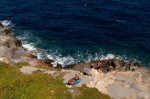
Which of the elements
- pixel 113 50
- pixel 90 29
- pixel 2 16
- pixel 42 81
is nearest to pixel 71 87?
pixel 42 81

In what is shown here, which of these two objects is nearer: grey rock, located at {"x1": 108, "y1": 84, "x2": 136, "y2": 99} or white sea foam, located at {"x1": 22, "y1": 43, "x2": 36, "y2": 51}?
grey rock, located at {"x1": 108, "y1": 84, "x2": 136, "y2": 99}

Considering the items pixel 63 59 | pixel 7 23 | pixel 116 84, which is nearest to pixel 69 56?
pixel 63 59

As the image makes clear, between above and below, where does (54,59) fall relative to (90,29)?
below

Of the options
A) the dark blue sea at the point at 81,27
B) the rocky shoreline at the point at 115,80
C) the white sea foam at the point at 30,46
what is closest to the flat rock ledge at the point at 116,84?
the rocky shoreline at the point at 115,80

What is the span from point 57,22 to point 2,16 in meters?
26.1

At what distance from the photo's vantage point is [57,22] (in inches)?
2416

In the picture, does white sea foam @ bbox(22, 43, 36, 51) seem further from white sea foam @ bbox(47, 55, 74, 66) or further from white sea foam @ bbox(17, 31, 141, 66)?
white sea foam @ bbox(47, 55, 74, 66)

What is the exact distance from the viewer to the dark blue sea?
45500 mm

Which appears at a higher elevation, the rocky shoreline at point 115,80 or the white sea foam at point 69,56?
the rocky shoreline at point 115,80

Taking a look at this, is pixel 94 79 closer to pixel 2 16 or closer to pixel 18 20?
pixel 18 20

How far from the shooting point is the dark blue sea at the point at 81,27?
4550cm

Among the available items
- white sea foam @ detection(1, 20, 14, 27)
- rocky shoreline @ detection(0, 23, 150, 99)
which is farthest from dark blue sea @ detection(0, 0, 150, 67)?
rocky shoreline @ detection(0, 23, 150, 99)

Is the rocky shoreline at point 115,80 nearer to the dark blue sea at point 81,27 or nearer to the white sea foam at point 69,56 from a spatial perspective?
the white sea foam at point 69,56

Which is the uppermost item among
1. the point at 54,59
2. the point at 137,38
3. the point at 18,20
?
the point at 18,20
